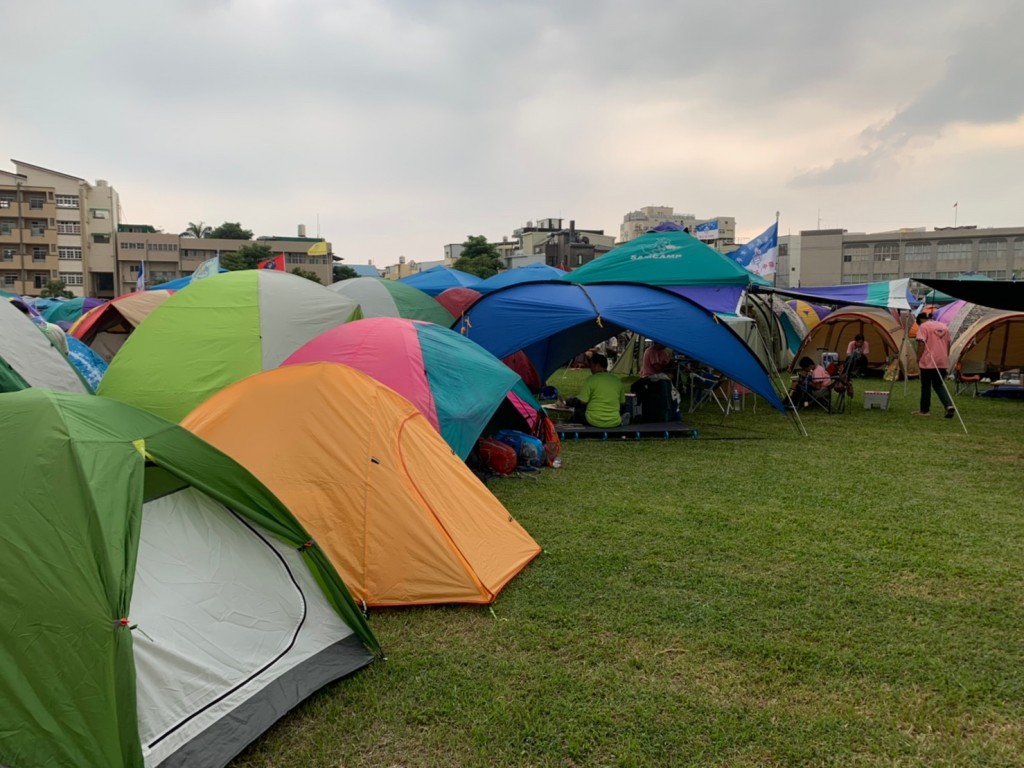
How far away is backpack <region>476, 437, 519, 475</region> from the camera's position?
6875mm

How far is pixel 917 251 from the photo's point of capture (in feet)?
204

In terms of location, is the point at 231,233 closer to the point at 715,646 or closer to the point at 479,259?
the point at 479,259

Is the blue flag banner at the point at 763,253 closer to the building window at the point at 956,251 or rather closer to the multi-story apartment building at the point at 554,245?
the multi-story apartment building at the point at 554,245

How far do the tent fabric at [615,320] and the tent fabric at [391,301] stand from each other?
186 inches

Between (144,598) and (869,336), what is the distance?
18013 mm

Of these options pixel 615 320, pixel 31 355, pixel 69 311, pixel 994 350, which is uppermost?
pixel 615 320

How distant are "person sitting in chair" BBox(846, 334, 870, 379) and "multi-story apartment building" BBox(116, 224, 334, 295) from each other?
159 feet

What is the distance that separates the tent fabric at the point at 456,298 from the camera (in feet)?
49.9

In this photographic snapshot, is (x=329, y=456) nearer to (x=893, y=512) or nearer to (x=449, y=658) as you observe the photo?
(x=449, y=658)

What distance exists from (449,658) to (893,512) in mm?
4234

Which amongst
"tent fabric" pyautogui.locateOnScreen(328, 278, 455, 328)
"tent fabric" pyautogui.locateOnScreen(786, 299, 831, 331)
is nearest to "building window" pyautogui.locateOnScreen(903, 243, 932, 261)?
"tent fabric" pyautogui.locateOnScreen(786, 299, 831, 331)

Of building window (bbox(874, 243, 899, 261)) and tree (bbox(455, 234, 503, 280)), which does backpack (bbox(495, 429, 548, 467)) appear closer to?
tree (bbox(455, 234, 503, 280))

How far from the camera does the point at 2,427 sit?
2816 millimetres

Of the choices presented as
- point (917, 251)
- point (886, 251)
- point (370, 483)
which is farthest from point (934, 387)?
point (917, 251)
